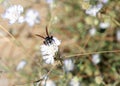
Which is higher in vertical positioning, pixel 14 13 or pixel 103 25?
pixel 14 13

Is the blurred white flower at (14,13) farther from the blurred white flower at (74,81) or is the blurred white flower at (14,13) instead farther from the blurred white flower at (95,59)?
the blurred white flower at (95,59)

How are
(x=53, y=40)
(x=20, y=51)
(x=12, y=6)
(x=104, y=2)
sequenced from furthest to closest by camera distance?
(x=20, y=51)
(x=104, y=2)
(x=12, y=6)
(x=53, y=40)

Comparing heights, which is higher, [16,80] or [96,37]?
[96,37]

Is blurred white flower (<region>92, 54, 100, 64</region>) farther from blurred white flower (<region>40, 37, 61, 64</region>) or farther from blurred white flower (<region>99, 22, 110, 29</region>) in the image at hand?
blurred white flower (<region>40, 37, 61, 64</region>)

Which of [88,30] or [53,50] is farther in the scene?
[88,30]

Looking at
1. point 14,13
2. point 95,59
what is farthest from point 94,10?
point 95,59

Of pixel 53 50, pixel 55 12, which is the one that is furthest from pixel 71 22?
pixel 53 50

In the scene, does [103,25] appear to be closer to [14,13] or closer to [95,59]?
[95,59]

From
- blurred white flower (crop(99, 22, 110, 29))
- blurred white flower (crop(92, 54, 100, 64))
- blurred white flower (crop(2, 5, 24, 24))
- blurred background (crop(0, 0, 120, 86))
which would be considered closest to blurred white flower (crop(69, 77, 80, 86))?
blurred background (crop(0, 0, 120, 86))

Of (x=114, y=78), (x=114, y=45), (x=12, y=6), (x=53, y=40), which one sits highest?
(x=12, y=6)

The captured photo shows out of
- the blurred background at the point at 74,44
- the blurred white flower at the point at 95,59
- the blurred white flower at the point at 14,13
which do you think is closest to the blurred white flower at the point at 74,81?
the blurred background at the point at 74,44

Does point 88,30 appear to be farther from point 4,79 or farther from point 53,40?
point 53,40
